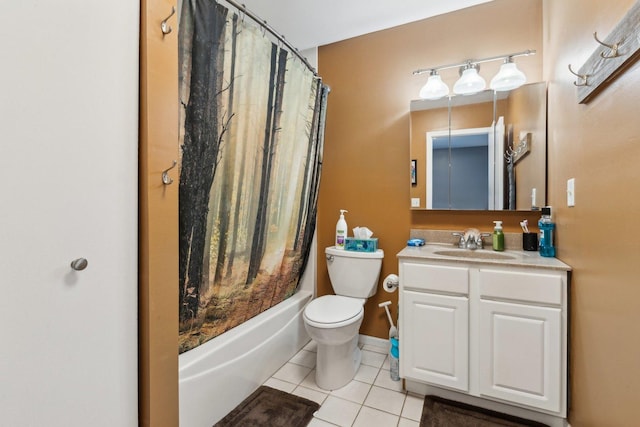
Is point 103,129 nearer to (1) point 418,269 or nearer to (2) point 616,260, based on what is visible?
(1) point 418,269

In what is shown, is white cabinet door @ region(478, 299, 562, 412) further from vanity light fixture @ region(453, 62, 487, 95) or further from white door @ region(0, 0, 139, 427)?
white door @ region(0, 0, 139, 427)

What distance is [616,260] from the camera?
95 cm

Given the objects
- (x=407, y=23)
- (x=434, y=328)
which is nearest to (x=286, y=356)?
(x=434, y=328)

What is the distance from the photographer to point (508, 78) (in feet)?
5.84

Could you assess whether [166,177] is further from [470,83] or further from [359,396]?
[470,83]

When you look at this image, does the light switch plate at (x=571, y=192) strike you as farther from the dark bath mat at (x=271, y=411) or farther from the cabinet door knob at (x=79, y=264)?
the cabinet door knob at (x=79, y=264)

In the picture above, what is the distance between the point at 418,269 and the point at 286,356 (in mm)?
1119

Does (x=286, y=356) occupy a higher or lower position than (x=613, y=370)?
lower

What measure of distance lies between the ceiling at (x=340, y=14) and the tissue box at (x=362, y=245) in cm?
159

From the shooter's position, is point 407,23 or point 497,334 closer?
point 497,334

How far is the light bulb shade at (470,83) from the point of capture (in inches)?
73.7

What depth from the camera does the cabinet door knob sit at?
765 mm

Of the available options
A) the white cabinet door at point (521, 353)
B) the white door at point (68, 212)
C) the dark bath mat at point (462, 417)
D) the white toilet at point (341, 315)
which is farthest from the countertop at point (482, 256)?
the white door at point (68, 212)

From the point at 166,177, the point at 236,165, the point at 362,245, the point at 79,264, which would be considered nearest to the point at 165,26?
the point at 166,177
